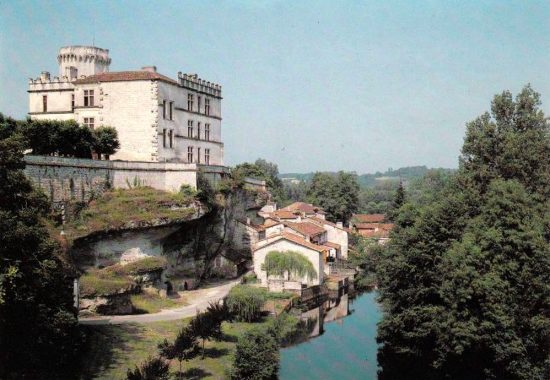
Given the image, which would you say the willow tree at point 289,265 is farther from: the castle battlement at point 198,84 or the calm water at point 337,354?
the castle battlement at point 198,84

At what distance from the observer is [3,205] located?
22516mm

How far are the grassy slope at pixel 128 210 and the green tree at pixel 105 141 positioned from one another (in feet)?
13.0

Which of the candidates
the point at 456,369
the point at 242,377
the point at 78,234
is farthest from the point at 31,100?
the point at 456,369

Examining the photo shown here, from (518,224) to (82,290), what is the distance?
22474mm

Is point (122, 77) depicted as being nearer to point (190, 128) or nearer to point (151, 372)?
point (190, 128)

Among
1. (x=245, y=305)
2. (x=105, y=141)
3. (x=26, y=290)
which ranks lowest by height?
(x=245, y=305)

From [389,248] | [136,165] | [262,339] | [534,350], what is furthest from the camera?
[136,165]

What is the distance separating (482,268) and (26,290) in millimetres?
19080

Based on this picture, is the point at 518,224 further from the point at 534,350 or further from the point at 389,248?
the point at 389,248

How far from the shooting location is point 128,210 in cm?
3919

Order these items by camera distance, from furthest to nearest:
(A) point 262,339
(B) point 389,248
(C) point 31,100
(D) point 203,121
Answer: (D) point 203,121 → (C) point 31,100 → (B) point 389,248 → (A) point 262,339

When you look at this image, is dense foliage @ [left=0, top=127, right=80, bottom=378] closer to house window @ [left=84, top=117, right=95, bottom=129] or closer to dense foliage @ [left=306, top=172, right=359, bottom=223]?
house window @ [left=84, top=117, right=95, bottom=129]

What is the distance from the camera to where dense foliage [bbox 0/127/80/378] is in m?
21.1

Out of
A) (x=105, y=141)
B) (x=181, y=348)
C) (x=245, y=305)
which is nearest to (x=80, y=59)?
(x=105, y=141)
